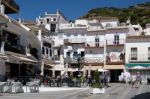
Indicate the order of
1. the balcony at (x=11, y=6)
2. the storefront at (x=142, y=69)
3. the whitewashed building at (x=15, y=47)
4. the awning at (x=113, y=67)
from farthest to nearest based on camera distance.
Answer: the awning at (x=113, y=67)
the storefront at (x=142, y=69)
the balcony at (x=11, y=6)
the whitewashed building at (x=15, y=47)

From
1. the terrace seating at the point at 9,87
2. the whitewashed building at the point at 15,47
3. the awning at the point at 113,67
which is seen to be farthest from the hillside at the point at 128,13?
the terrace seating at the point at 9,87

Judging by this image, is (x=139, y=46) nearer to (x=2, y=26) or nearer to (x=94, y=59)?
(x=94, y=59)

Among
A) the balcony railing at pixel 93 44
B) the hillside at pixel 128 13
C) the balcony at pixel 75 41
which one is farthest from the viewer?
the hillside at pixel 128 13

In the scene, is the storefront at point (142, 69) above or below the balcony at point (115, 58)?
below

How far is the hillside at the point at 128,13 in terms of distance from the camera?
11512 cm

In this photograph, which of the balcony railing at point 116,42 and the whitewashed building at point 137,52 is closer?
the whitewashed building at point 137,52

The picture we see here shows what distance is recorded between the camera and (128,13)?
406 ft

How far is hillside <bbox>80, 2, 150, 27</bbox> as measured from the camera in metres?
115

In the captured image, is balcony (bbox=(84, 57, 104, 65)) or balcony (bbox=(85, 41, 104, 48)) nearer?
balcony (bbox=(84, 57, 104, 65))

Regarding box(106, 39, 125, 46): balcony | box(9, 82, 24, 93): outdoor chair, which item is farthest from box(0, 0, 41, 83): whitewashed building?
box(106, 39, 125, 46): balcony

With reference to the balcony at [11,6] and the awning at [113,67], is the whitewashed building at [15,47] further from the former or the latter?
the awning at [113,67]

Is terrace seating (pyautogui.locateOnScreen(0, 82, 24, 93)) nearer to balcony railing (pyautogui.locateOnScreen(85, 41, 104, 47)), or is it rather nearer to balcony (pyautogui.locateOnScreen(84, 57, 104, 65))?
balcony (pyautogui.locateOnScreen(84, 57, 104, 65))

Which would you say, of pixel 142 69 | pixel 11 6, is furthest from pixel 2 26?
pixel 142 69

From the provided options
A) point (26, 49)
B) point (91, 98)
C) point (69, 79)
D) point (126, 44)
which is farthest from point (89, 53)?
point (91, 98)
